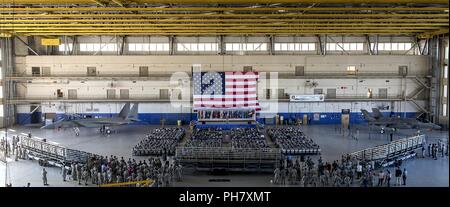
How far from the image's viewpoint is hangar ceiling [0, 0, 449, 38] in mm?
24953

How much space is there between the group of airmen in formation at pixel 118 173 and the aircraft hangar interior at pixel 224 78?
18.0 ft

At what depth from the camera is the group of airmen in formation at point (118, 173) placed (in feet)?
59.3

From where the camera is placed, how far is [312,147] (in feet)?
86.1

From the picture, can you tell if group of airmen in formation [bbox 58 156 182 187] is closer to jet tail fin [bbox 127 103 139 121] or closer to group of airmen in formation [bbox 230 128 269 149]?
group of airmen in formation [bbox 230 128 269 149]

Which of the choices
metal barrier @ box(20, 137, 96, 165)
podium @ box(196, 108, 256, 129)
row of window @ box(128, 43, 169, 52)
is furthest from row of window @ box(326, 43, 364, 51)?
metal barrier @ box(20, 137, 96, 165)

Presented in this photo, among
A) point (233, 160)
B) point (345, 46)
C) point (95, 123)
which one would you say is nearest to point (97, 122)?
point (95, 123)

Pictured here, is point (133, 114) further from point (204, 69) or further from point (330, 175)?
point (330, 175)

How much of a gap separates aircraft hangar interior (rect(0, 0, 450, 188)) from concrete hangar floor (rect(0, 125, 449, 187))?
12.3 inches

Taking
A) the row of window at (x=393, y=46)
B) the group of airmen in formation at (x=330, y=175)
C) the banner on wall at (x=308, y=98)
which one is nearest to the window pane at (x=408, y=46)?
the row of window at (x=393, y=46)

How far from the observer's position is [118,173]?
18844mm

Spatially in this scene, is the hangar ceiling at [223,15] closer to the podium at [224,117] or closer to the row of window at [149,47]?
the row of window at [149,47]

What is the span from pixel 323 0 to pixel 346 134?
56.1 ft

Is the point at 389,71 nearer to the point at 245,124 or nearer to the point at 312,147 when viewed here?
the point at 245,124
